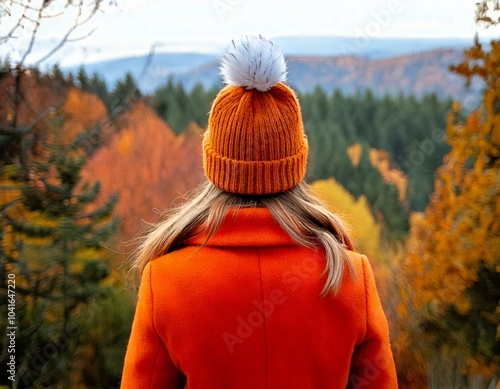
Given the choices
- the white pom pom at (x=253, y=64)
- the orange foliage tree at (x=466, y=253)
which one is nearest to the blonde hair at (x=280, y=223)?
the white pom pom at (x=253, y=64)

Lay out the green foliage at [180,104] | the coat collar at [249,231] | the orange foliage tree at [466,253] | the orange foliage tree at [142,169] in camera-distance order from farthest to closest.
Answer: the green foliage at [180,104], the orange foliage tree at [142,169], the orange foliage tree at [466,253], the coat collar at [249,231]

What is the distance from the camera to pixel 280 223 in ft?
4.44

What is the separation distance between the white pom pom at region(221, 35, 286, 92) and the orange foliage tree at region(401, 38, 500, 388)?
2.08m

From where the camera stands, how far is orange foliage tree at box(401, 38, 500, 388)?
3.19m

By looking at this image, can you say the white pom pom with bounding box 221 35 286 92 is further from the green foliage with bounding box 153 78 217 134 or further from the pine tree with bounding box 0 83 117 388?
the green foliage with bounding box 153 78 217 134

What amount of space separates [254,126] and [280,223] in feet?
0.75

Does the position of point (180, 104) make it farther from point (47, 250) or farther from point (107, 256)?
point (47, 250)

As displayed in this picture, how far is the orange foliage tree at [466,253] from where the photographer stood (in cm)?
319

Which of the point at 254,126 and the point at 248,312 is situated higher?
the point at 254,126

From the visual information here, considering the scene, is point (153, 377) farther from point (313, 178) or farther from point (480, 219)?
point (313, 178)

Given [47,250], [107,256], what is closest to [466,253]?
[47,250]

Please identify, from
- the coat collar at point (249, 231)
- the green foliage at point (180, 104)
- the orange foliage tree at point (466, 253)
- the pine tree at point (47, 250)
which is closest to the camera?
the coat collar at point (249, 231)

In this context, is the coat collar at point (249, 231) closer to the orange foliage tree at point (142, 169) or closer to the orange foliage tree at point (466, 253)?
the orange foliage tree at point (466, 253)

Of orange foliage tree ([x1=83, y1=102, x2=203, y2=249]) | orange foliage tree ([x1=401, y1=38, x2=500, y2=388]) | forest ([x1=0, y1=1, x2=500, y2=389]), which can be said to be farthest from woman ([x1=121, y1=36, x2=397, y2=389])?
orange foliage tree ([x1=83, y1=102, x2=203, y2=249])
